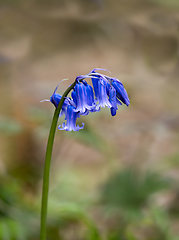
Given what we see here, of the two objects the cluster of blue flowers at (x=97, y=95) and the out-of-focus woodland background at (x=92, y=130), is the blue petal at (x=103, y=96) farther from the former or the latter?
the out-of-focus woodland background at (x=92, y=130)

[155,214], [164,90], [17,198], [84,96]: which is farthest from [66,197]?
[84,96]

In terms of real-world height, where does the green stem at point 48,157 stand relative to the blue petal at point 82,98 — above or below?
below

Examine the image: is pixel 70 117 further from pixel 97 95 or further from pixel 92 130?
pixel 92 130

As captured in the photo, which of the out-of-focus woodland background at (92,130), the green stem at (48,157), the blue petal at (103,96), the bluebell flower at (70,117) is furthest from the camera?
the out-of-focus woodland background at (92,130)

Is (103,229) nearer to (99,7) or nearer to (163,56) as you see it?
(163,56)

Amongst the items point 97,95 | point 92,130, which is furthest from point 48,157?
point 92,130

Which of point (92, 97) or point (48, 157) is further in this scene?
point (92, 97)

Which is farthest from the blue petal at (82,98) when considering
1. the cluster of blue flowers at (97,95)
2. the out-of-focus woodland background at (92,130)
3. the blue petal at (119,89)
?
the out-of-focus woodland background at (92,130)

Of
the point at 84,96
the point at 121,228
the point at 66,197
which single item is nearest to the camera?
the point at 84,96

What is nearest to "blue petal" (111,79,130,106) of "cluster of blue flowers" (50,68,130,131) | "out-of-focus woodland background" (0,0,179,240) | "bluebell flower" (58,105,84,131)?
"cluster of blue flowers" (50,68,130,131)
